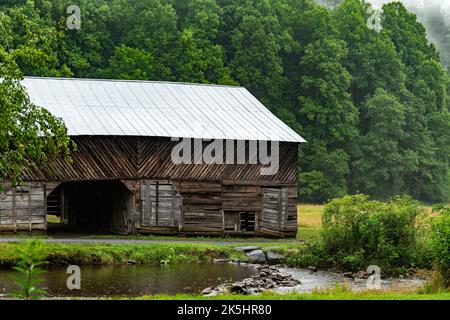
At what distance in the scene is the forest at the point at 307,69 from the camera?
68875 millimetres

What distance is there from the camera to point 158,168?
1651 inches

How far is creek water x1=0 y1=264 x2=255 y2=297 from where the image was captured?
25703 mm

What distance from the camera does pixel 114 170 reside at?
41188 mm

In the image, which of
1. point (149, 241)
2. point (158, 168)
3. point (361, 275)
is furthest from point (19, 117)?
point (158, 168)

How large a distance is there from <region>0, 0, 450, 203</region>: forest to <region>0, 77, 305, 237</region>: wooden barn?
1933cm

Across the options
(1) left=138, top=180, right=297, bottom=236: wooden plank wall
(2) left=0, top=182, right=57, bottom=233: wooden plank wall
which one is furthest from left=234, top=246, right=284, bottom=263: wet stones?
(2) left=0, top=182, right=57, bottom=233: wooden plank wall

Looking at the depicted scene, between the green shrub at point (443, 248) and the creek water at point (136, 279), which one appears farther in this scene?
the creek water at point (136, 279)

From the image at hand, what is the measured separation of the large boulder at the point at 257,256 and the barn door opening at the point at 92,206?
304 inches

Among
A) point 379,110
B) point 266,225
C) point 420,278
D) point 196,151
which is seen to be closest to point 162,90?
point 196,151

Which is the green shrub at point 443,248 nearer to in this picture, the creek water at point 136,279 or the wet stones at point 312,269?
the creek water at point 136,279

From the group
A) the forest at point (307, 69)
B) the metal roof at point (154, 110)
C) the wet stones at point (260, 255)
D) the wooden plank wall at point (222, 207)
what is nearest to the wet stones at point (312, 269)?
the wet stones at point (260, 255)

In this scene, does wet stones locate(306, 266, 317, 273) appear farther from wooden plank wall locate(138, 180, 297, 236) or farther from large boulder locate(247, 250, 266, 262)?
wooden plank wall locate(138, 180, 297, 236)

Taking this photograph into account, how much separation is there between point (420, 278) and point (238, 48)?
43338 mm

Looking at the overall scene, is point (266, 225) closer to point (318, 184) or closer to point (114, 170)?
point (114, 170)
